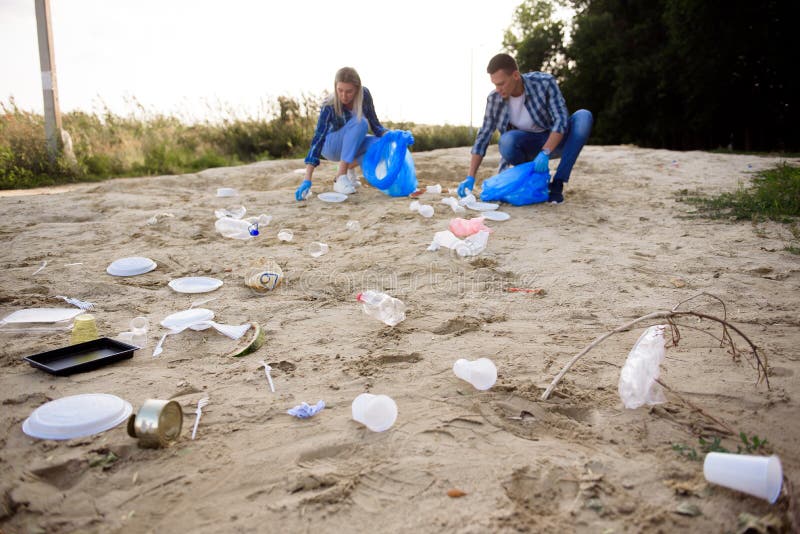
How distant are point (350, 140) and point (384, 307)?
99.5 inches

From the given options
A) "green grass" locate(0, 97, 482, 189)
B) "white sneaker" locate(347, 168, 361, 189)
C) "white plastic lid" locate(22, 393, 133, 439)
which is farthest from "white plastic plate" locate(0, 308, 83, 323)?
"green grass" locate(0, 97, 482, 189)

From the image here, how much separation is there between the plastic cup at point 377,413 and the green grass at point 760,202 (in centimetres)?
321

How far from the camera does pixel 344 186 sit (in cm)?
447

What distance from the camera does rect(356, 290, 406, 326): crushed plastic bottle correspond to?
220 cm

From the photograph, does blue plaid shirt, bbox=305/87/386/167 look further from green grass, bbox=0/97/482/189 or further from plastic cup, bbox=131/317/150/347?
green grass, bbox=0/97/482/189

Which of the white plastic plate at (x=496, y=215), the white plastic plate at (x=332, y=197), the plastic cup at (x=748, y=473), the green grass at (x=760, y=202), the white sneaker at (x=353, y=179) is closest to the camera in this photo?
the plastic cup at (x=748, y=473)

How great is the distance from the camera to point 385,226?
3.63 m

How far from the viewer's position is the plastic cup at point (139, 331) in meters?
2.03

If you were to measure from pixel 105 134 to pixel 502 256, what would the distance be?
7208mm

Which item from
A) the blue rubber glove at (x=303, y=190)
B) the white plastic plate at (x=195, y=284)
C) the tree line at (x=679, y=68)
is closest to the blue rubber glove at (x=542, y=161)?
the blue rubber glove at (x=303, y=190)

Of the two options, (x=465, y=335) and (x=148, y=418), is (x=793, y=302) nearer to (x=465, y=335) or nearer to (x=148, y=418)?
(x=465, y=335)

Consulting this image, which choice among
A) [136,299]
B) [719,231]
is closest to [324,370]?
[136,299]

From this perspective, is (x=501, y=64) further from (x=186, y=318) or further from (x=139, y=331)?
(x=139, y=331)

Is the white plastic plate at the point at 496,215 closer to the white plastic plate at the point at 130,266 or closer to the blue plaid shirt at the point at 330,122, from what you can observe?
the blue plaid shirt at the point at 330,122
